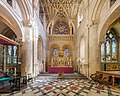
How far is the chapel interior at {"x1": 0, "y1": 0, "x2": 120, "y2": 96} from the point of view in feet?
20.6

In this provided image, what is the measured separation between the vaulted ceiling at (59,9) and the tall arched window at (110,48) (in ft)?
16.9

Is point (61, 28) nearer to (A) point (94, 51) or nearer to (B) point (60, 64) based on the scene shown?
(B) point (60, 64)

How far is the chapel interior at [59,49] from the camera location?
6.28 m

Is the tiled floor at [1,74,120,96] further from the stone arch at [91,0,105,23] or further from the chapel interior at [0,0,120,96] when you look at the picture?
the stone arch at [91,0,105,23]

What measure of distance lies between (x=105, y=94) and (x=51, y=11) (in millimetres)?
14855

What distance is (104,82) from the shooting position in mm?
7227

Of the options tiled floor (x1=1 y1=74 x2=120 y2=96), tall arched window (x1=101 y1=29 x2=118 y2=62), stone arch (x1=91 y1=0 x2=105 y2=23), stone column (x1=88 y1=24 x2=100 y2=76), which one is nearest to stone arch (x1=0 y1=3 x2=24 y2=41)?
tiled floor (x1=1 y1=74 x2=120 y2=96)

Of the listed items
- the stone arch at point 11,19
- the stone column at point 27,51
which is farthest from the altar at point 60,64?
the stone arch at point 11,19

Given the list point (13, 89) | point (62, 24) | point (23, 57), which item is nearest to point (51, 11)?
point (62, 24)

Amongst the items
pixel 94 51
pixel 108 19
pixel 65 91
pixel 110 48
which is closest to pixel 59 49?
pixel 110 48

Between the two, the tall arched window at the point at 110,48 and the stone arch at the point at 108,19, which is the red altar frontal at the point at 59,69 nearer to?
the tall arched window at the point at 110,48

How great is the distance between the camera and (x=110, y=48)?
13352 millimetres

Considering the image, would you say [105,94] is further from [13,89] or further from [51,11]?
[51,11]

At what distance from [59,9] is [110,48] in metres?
8.60
